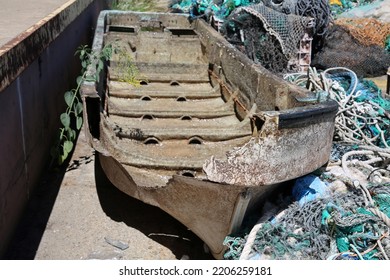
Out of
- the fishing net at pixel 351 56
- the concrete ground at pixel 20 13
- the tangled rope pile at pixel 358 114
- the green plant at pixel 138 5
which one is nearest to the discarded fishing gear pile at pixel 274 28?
the fishing net at pixel 351 56

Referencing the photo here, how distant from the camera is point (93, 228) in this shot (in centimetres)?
411

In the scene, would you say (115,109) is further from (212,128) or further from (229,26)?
(229,26)

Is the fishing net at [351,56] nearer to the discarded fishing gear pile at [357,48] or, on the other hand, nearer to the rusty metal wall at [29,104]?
the discarded fishing gear pile at [357,48]

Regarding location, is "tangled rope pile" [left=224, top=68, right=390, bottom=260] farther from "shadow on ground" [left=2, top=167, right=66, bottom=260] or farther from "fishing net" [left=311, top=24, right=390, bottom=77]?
"fishing net" [left=311, top=24, right=390, bottom=77]

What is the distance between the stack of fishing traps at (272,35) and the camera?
7379 millimetres

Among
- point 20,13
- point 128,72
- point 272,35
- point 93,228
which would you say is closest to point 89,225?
point 93,228

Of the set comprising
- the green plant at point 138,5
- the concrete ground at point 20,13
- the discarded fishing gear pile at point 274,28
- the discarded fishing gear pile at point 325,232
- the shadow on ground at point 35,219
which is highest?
the concrete ground at point 20,13

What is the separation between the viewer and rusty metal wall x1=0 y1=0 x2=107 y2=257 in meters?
3.60

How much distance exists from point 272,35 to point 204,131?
328cm

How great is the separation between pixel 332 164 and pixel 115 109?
2.22 meters

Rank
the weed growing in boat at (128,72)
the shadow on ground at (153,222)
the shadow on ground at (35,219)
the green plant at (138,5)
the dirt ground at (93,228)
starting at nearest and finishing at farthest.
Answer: the shadow on ground at (35,219), the dirt ground at (93,228), the shadow on ground at (153,222), the weed growing in boat at (128,72), the green plant at (138,5)

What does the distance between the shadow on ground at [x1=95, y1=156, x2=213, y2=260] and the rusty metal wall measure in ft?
2.30

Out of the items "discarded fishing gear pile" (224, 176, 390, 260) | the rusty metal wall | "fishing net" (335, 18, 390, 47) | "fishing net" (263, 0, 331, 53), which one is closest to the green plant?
"fishing net" (335, 18, 390, 47)

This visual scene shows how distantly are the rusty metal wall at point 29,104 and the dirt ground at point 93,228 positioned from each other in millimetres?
145
